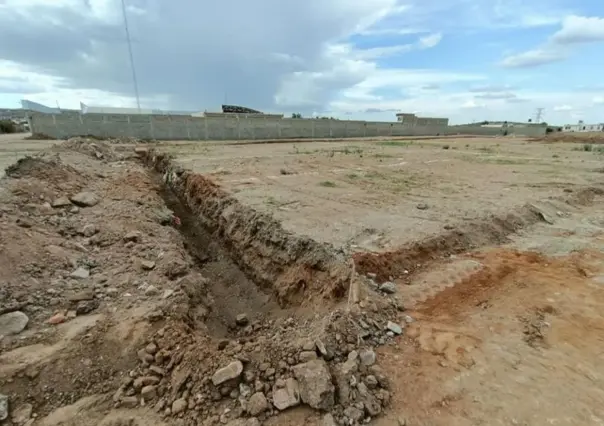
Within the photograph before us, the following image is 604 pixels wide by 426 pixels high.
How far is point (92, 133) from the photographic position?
21312 mm

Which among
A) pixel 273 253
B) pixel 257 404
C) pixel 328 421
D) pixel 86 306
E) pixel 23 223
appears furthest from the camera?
pixel 273 253

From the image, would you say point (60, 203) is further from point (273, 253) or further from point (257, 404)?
point (257, 404)

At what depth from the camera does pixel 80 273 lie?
400cm

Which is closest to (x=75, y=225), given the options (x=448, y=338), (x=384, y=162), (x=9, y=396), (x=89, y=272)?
(x=89, y=272)

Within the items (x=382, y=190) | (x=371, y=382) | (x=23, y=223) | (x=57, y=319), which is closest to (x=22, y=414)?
(x=57, y=319)

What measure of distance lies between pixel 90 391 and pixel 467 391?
8.95 ft

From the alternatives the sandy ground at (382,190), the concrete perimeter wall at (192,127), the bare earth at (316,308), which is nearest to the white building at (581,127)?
the concrete perimeter wall at (192,127)

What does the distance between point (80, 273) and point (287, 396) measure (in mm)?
3035

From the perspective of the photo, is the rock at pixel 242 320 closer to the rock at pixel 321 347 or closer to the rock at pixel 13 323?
the rock at pixel 321 347

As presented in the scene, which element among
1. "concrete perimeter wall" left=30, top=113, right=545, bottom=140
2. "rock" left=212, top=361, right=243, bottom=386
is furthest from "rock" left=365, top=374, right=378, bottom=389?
"concrete perimeter wall" left=30, top=113, right=545, bottom=140

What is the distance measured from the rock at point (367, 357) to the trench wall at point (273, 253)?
112 cm

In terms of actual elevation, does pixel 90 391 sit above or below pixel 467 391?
below

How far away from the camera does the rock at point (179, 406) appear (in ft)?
7.72

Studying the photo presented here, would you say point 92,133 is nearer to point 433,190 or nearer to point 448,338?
Result: point 433,190
